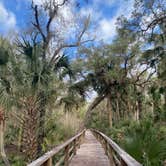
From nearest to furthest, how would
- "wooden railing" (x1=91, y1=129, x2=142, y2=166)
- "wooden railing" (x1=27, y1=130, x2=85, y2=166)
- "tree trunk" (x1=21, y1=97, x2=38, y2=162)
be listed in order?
"wooden railing" (x1=91, y1=129, x2=142, y2=166) < "wooden railing" (x1=27, y1=130, x2=85, y2=166) < "tree trunk" (x1=21, y1=97, x2=38, y2=162)

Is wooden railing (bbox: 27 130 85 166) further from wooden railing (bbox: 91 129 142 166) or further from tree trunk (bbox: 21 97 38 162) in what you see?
wooden railing (bbox: 91 129 142 166)

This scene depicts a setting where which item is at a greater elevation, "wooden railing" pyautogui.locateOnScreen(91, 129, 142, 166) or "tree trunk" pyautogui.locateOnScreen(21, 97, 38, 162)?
"tree trunk" pyautogui.locateOnScreen(21, 97, 38, 162)

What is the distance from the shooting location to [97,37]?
27.6 m

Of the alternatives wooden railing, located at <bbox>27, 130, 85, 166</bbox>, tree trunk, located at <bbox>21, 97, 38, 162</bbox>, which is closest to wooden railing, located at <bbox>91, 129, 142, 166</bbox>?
wooden railing, located at <bbox>27, 130, 85, 166</bbox>

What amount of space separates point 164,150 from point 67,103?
16324 millimetres

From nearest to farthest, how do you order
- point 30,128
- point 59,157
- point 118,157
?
point 118,157
point 30,128
point 59,157

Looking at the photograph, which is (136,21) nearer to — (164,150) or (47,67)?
(47,67)

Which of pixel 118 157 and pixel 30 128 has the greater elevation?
pixel 30 128

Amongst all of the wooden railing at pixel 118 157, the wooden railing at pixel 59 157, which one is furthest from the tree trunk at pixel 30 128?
the wooden railing at pixel 118 157

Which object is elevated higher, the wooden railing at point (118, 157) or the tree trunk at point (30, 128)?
the tree trunk at point (30, 128)

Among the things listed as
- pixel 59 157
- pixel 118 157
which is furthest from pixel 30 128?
pixel 118 157

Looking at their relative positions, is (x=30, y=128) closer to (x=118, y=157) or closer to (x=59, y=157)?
(x=59, y=157)

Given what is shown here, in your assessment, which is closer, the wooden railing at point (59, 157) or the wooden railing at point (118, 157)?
the wooden railing at point (118, 157)

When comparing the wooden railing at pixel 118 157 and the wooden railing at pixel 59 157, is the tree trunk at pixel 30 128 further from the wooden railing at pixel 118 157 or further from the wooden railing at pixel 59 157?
the wooden railing at pixel 118 157
